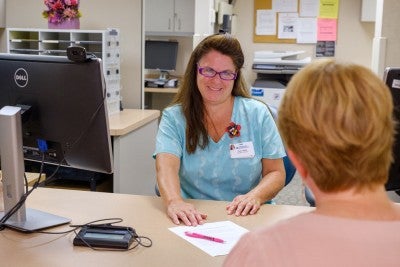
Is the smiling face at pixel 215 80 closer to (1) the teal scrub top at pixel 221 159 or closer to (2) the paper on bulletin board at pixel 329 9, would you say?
(1) the teal scrub top at pixel 221 159

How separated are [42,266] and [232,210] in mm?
631

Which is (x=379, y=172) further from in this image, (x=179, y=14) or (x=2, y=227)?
(x=179, y=14)

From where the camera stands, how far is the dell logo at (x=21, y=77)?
144 centimetres

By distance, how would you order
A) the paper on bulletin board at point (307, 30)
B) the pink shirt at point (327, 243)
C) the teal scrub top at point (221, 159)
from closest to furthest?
the pink shirt at point (327, 243) → the teal scrub top at point (221, 159) → the paper on bulletin board at point (307, 30)

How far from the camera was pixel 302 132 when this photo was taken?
724mm

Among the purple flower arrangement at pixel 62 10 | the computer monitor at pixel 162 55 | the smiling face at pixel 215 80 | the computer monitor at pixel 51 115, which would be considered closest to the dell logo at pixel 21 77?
the computer monitor at pixel 51 115

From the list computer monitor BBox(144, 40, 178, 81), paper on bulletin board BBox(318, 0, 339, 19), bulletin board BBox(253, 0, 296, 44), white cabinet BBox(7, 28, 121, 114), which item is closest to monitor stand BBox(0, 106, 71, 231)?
white cabinet BBox(7, 28, 121, 114)

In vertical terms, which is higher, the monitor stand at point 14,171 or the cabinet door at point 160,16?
the cabinet door at point 160,16

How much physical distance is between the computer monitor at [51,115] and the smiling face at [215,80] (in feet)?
2.16

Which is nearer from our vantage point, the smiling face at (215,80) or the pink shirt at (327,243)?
the pink shirt at (327,243)

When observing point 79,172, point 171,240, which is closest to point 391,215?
point 171,240

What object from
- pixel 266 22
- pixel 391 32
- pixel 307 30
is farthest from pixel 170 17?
pixel 391 32

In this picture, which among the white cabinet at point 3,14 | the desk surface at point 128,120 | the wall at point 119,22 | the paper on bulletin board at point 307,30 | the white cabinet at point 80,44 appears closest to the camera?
the desk surface at point 128,120

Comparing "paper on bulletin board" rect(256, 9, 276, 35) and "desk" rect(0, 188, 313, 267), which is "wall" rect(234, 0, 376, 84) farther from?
"desk" rect(0, 188, 313, 267)
